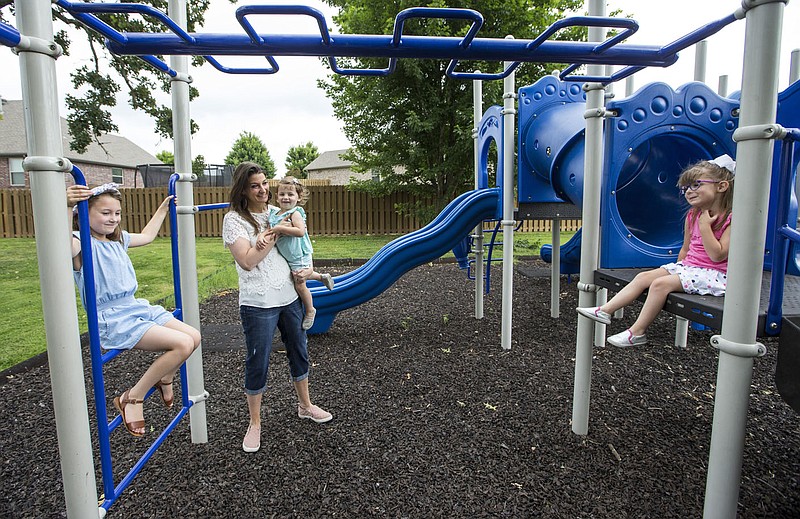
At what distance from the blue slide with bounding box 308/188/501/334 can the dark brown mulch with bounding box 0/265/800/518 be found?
0.50 m

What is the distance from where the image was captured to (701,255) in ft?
7.04

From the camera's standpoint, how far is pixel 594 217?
7.85 feet

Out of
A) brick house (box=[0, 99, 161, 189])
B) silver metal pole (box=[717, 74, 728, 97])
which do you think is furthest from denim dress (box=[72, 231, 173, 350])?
brick house (box=[0, 99, 161, 189])

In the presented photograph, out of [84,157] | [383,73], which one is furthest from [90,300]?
[84,157]

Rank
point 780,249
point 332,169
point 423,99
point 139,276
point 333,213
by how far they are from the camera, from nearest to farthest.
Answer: point 780,249 < point 139,276 < point 423,99 < point 333,213 < point 332,169

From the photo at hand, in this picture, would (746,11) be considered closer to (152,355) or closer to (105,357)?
(105,357)

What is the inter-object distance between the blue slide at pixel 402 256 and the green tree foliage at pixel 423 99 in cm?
633

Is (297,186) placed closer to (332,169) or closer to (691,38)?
(691,38)

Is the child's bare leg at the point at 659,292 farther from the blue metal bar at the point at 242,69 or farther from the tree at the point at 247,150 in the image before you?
the tree at the point at 247,150

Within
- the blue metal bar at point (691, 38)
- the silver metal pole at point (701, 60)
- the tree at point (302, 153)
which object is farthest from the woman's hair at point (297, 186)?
the tree at point (302, 153)

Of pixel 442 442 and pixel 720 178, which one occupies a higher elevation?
pixel 720 178

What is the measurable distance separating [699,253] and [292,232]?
1872 millimetres

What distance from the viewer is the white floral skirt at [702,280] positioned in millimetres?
1973

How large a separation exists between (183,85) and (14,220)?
15439 mm
